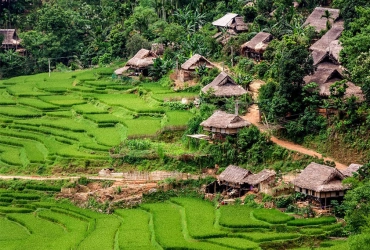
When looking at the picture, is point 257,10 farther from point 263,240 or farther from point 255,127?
point 263,240

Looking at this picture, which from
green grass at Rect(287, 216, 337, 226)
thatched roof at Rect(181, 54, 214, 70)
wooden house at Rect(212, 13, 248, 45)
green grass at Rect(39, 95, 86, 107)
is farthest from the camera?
wooden house at Rect(212, 13, 248, 45)

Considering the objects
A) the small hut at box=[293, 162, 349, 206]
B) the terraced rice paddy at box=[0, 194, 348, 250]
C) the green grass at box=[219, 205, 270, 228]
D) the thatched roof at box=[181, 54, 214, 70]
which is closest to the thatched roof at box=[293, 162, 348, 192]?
the small hut at box=[293, 162, 349, 206]

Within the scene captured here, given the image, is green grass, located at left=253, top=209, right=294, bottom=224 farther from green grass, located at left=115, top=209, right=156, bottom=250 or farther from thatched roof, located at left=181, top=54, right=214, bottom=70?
thatched roof, located at left=181, top=54, right=214, bottom=70

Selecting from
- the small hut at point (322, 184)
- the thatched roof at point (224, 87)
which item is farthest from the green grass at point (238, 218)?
the thatched roof at point (224, 87)

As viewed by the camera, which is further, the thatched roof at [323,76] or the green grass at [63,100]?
the green grass at [63,100]

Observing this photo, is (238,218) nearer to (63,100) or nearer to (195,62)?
(195,62)

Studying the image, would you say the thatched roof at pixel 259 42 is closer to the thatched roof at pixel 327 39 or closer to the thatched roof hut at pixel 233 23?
the thatched roof at pixel 327 39
